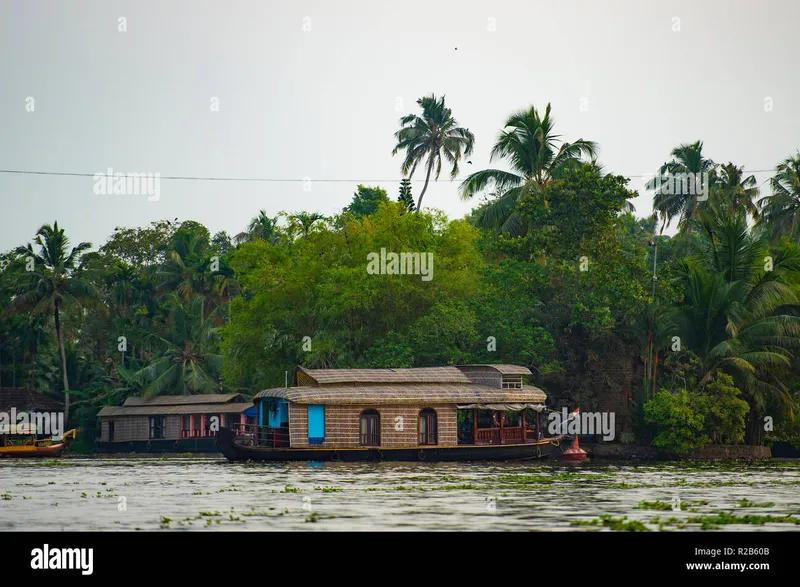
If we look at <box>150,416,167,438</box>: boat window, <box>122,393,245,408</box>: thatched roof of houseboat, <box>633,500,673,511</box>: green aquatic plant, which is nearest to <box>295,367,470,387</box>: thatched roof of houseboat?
<box>122,393,245,408</box>: thatched roof of houseboat

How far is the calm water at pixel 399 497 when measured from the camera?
15.1 m

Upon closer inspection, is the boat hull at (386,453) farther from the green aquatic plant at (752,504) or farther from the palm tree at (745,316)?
the green aquatic plant at (752,504)

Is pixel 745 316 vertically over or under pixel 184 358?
over

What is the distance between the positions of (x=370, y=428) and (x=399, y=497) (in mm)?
13163

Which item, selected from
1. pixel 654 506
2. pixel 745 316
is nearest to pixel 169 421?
pixel 745 316

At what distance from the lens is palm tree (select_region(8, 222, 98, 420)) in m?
48.8

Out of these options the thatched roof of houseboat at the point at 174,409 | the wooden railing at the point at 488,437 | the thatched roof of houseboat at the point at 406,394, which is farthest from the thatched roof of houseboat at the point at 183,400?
the wooden railing at the point at 488,437

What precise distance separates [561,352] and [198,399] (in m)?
17.2

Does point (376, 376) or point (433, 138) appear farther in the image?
point (433, 138)

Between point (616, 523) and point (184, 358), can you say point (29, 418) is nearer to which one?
point (184, 358)

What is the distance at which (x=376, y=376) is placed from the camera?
108ft
